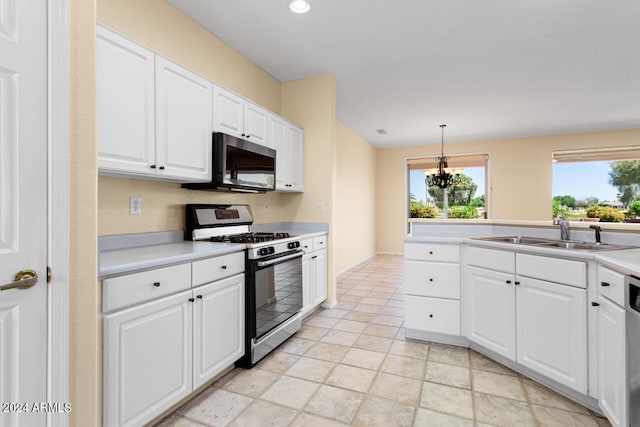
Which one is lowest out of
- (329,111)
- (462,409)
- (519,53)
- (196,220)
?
(462,409)

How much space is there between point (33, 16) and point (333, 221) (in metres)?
2.93

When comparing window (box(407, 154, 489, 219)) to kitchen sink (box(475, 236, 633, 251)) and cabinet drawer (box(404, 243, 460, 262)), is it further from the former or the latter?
cabinet drawer (box(404, 243, 460, 262))

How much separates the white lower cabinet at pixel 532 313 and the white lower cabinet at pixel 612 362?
0.36 feet

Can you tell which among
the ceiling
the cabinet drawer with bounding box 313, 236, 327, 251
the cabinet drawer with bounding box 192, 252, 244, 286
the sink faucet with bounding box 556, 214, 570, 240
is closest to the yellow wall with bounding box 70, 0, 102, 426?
the cabinet drawer with bounding box 192, 252, 244, 286

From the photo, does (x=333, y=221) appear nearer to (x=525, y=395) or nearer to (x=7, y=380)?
(x=525, y=395)

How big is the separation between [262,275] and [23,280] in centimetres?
143

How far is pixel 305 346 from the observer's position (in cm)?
267

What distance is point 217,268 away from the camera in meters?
1.98

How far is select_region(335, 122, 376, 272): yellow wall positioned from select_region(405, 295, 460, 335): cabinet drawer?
2261 millimetres

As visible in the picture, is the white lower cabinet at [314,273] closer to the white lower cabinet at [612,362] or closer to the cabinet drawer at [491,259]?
the cabinet drawer at [491,259]

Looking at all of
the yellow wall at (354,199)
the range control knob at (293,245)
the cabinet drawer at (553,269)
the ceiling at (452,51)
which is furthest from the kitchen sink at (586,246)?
the yellow wall at (354,199)

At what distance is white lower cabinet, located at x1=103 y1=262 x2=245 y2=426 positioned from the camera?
Result: 1396 millimetres

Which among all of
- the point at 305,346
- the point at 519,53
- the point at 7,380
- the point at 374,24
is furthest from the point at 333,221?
the point at 7,380

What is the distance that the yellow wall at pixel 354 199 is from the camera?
5.58 metres
